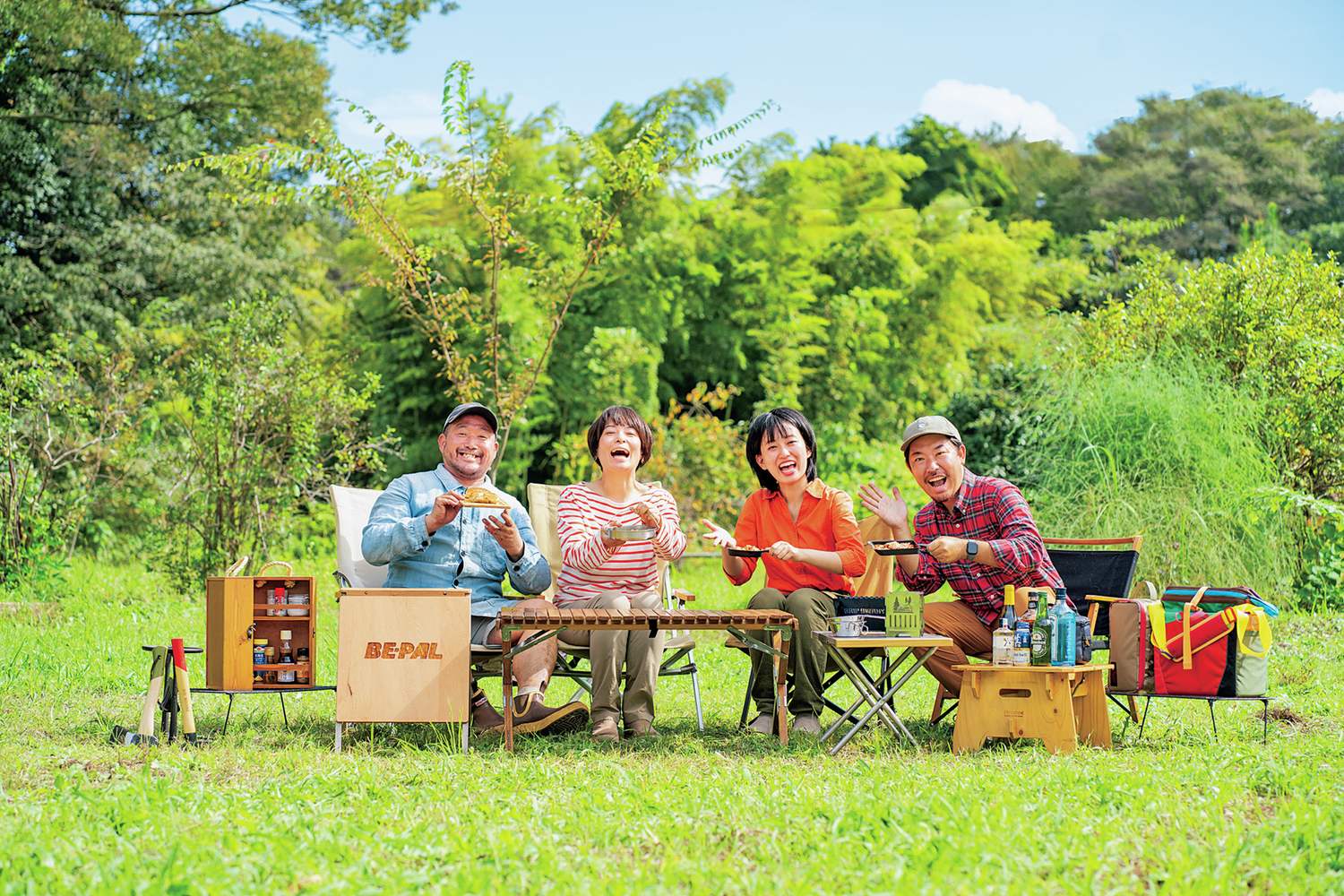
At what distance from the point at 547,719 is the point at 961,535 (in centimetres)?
167

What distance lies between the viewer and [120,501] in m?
10.6

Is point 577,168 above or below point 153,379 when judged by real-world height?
above

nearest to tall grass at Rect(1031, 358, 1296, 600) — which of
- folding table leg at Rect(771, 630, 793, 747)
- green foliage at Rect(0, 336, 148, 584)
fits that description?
folding table leg at Rect(771, 630, 793, 747)

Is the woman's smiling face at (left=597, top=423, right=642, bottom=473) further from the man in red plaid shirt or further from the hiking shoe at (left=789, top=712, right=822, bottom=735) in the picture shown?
the hiking shoe at (left=789, top=712, right=822, bottom=735)

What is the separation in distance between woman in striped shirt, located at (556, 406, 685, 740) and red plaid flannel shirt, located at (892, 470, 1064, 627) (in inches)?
36.9

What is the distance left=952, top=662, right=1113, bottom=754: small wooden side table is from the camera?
140 inches

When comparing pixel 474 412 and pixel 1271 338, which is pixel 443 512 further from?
pixel 1271 338

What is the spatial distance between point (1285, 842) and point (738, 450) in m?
7.29

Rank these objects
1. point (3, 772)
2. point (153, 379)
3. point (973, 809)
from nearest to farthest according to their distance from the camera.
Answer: point (973, 809)
point (3, 772)
point (153, 379)

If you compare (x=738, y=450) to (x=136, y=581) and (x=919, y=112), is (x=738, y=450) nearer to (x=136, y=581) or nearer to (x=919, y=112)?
(x=136, y=581)

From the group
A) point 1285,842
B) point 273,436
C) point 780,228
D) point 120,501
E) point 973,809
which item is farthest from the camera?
point 780,228

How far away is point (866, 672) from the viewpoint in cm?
374

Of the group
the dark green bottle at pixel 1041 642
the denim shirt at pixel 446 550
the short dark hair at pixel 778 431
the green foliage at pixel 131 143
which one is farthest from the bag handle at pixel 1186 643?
the green foliage at pixel 131 143

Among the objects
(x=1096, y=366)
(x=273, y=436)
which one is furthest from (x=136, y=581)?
(x=1096, y=366)
